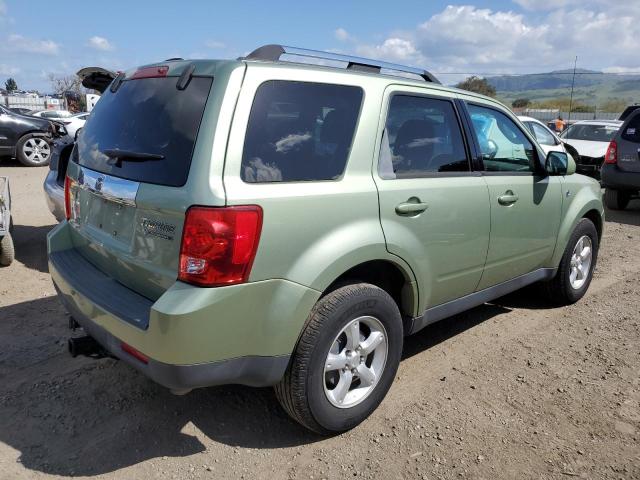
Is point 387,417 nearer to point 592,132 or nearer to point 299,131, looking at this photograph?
point 299,131

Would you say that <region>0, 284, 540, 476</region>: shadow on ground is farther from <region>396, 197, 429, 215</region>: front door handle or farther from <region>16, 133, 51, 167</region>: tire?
<region>16, 133, 51, 167</region>: tire

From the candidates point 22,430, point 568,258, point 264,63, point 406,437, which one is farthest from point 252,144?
point 568,258

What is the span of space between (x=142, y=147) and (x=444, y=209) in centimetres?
171

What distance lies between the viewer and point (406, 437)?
2930 millimetres

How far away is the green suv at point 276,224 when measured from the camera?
2.32 m

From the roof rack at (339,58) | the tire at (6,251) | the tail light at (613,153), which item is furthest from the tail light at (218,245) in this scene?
the tail light at (613,153)

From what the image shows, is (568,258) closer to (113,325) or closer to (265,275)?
(265,275)

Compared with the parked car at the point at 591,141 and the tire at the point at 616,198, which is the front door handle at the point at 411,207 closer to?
the tire at the point at 616,198

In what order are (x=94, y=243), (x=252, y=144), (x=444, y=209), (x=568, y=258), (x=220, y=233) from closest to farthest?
(x=220, y=233) → (x=252, y=144) → (x=94, y=243) → (x=444, y=209) → (x=568, y=258)

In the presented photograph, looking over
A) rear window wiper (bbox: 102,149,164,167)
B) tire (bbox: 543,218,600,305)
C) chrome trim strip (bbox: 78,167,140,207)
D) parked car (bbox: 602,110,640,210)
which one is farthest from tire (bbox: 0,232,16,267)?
parked car (bbox: 602,110,640,210)

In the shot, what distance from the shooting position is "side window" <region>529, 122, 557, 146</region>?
1092 cm

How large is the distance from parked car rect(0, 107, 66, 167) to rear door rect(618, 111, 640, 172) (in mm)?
12040

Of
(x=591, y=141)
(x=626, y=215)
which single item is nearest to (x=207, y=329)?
(x=626, y=215)

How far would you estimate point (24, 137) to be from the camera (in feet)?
43.1
